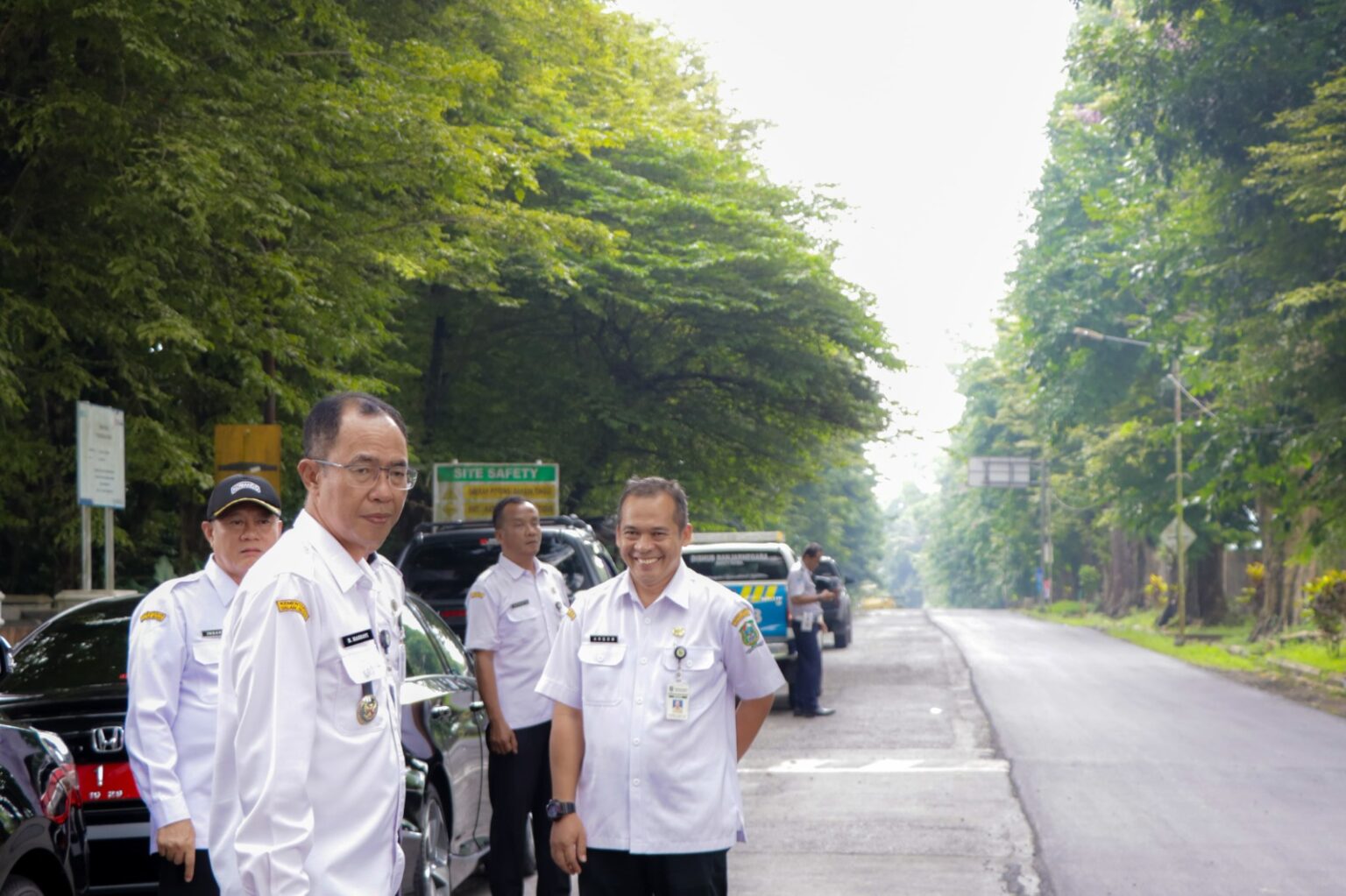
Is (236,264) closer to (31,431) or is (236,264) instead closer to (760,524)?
(31,431)

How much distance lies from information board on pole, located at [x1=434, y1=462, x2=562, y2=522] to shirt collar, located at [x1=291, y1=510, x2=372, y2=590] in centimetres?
2111

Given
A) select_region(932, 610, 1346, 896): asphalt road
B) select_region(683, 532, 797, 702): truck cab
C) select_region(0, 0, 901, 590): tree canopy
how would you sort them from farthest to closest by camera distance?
select_region(683, 532, 797, 702): truck cab → select_region(0, 0, 901, 590): tree canopy → select_region(932, 610, 1346, 896): asphalt road

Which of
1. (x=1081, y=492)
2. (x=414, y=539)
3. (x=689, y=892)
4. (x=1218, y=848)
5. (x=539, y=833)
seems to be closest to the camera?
(x=689, y=892)

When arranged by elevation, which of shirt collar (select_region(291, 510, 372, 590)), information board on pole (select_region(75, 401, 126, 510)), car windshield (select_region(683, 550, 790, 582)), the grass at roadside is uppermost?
information board on pole (select_region(75, 401, 126, 510))

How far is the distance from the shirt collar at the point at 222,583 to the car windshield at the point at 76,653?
74.6 inches

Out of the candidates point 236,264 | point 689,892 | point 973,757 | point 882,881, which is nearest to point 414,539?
point 236,264

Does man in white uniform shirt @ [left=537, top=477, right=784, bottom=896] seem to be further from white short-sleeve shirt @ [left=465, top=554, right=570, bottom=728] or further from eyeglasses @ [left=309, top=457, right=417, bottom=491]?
white short-sleeve shirt @ [left=465, top=554, right=570, bottom=728]

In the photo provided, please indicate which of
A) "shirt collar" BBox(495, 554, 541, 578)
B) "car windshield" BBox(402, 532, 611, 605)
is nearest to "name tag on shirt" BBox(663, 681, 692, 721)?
"shirt collar" BBox(495, 554, 541, 578)

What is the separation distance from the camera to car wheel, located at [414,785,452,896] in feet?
22.8

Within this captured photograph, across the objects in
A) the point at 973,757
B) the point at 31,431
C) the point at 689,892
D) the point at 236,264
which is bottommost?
the point at 973,757

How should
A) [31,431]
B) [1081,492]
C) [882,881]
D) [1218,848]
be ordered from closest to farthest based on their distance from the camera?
1. [882,881]
2. [1218,848]
3. [31,431]
4. [1081,492]

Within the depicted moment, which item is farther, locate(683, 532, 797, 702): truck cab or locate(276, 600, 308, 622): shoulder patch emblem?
locate(683, 532, 797, 702): truck cab

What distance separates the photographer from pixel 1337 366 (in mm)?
23734

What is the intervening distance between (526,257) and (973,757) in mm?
12500
